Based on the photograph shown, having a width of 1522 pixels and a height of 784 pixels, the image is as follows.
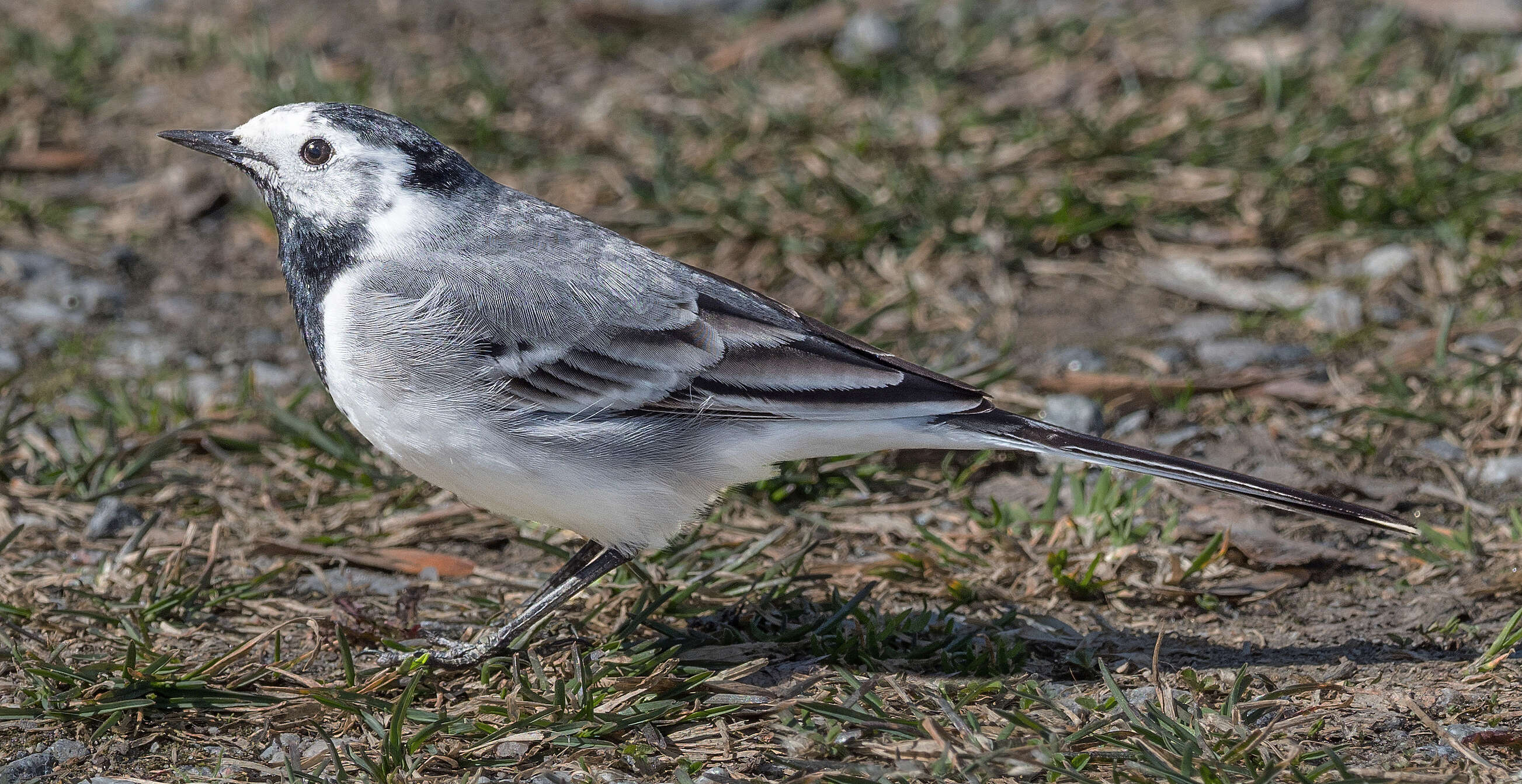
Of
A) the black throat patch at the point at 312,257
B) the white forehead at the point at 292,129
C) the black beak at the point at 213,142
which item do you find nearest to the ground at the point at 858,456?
the black throat patch at the point at 312,257

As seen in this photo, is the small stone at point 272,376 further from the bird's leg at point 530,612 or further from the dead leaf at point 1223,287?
the dead leaf at point 1223,287

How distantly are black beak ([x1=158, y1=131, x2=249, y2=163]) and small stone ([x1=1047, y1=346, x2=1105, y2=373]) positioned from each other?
3208 mm

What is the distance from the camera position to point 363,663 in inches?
166

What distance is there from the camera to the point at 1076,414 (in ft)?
18.3

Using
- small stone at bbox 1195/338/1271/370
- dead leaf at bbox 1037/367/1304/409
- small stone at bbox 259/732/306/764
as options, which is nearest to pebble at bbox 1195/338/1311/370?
small stone at bbox 1195/338/1271/370

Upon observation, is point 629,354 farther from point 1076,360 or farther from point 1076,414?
point 1076,360

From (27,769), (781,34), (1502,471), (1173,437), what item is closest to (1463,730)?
(1502,471)

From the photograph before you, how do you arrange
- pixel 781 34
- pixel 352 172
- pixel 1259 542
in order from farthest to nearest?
pixel 781 34 → pixel 1259 542 → pixel 352 172

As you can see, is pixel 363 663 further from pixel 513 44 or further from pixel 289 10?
pixel 289 10

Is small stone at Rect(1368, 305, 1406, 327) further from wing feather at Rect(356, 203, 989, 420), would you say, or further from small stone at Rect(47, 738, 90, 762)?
small stone at Rect(47, 738, 90, 762)

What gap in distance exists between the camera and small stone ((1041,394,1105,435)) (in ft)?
18.2

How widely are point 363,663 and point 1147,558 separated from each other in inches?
96.4

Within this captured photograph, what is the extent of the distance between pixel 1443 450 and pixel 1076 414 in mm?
1287

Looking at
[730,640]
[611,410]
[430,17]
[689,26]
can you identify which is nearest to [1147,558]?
[730,640]
